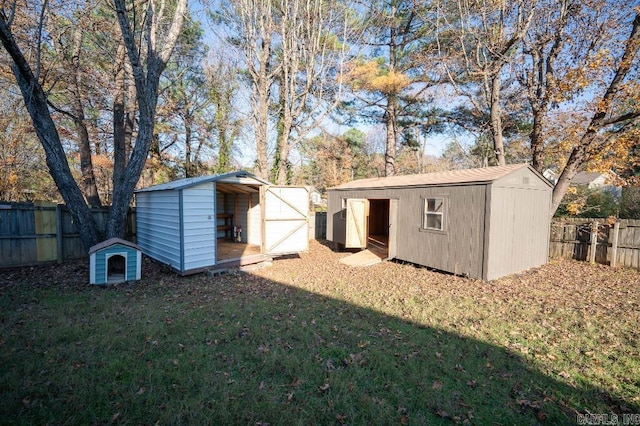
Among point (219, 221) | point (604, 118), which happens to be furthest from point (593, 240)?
point (219, 221)

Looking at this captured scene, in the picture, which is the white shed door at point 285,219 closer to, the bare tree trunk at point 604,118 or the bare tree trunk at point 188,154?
the bare tree trunk at point 604,118

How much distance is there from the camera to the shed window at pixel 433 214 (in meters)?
7.77

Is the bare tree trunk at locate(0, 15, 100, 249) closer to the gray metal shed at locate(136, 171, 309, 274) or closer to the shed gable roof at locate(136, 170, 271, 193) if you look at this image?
the gray metal shed at locate(136, 171, 309, 274)

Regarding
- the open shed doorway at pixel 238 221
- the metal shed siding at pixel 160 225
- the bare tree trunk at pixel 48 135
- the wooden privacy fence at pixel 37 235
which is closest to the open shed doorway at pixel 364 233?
the open shed doorway at pixel 238 221

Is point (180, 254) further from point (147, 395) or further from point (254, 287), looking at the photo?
point (147, 395)

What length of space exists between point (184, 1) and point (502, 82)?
12.3 metres

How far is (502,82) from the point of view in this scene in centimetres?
1232

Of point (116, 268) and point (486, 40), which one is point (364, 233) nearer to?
point (116, 268)

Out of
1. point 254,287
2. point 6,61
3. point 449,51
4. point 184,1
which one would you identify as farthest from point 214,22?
point 254,287

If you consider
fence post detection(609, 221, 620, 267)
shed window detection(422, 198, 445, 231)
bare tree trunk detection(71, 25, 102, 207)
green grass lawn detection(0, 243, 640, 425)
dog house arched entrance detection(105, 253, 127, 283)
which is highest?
bare tree trunk detection(71, 25, 102, 207)

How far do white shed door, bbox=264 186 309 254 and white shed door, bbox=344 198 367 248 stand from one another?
1.81 meters

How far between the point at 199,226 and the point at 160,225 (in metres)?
1.43

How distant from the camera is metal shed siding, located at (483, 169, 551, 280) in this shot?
6.91m

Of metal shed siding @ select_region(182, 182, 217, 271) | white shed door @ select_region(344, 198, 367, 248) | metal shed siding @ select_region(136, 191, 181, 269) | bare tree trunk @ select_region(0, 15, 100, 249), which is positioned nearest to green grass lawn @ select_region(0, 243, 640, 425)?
metal shed siding @ select_region(182, 182, 217, 271)
